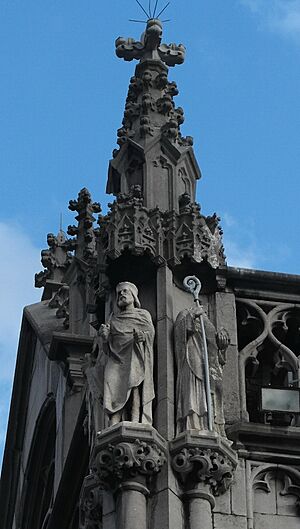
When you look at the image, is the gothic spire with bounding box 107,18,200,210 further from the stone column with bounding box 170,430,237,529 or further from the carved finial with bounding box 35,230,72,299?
the carved finial with bounding box 35,230,72,299

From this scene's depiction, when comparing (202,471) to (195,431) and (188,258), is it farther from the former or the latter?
(188,258)

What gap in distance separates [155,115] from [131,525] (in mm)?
5820

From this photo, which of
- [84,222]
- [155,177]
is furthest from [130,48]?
[84,222]

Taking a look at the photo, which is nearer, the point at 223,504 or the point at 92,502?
the point at 223,504

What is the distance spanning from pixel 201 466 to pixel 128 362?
131cm

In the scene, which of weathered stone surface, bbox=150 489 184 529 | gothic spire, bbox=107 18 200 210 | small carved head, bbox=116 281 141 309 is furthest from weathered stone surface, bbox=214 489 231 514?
gothic spire, bbox=107 18 200 210

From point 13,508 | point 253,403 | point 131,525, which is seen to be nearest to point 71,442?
point 253,403

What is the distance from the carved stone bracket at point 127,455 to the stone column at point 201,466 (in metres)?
0.18

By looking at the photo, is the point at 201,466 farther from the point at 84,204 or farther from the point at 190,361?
the point at 84,204

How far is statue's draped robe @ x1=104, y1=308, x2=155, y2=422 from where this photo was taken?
68.5 feet

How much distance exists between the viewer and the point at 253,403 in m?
22.6

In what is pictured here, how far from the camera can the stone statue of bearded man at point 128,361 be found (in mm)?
20844

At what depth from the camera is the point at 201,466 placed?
20.5 meters

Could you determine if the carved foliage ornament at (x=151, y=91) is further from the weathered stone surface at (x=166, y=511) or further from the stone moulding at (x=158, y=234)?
the weathered stone surface at (x=166, y=511)
